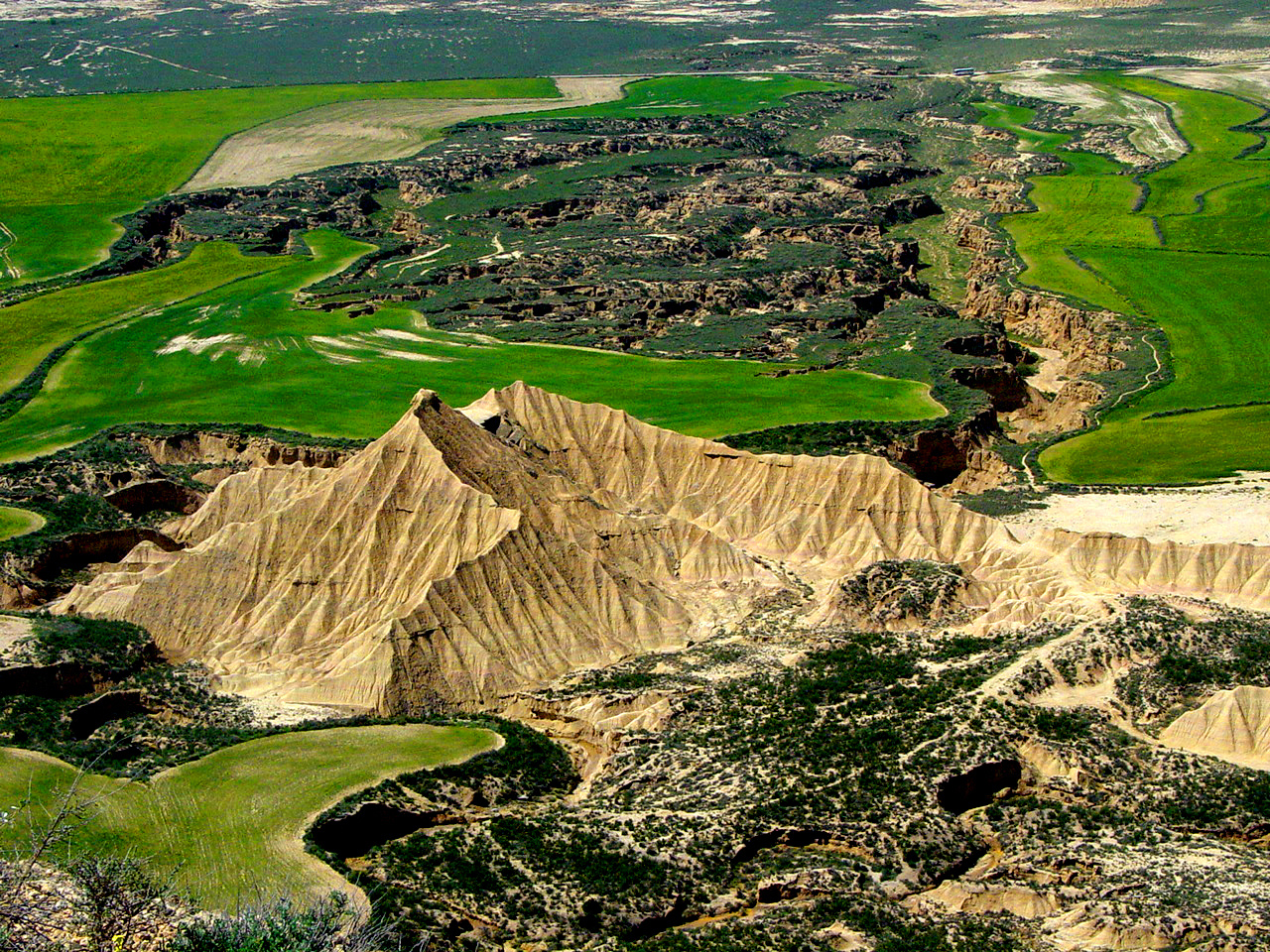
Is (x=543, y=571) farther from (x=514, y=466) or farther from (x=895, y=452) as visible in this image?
(x=895, y=452)

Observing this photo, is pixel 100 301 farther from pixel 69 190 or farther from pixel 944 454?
pixel 944 454

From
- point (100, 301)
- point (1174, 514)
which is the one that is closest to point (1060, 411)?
point (1174, 514)

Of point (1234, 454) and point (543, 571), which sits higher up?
point (543, 571)

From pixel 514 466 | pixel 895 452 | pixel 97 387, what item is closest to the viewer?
pixel 514 466

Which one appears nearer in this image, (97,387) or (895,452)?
(895,452)

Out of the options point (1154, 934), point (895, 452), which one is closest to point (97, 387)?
point (895, 452)

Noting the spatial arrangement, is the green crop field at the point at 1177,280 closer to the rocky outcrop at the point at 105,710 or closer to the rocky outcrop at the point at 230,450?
the rocky outcrop at the point at 230,450
